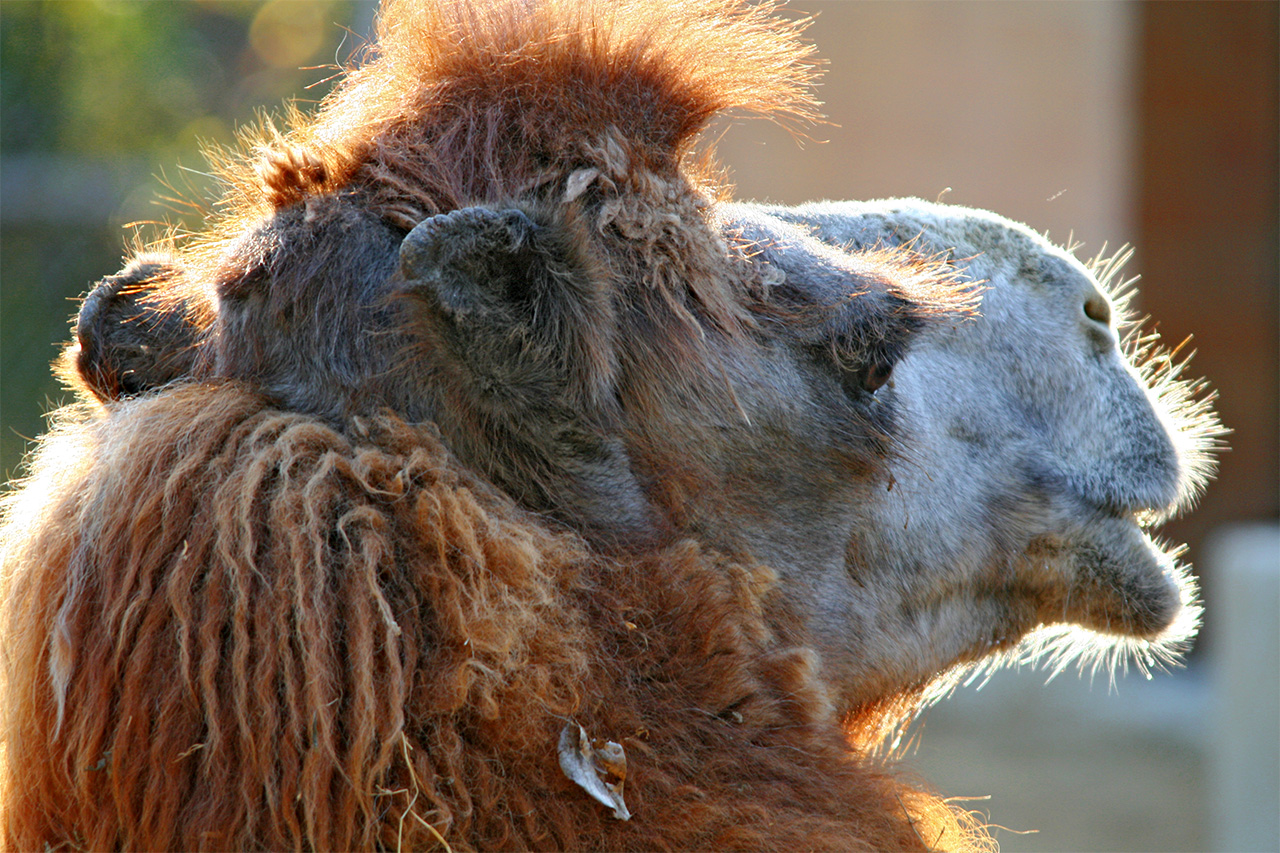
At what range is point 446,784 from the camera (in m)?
1.49

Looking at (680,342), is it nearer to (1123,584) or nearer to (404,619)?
(404,619)

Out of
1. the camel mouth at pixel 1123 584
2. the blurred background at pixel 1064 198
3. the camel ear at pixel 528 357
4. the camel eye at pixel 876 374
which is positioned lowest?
the blurred background at pixel 1064 198

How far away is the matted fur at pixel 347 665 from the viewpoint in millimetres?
1454

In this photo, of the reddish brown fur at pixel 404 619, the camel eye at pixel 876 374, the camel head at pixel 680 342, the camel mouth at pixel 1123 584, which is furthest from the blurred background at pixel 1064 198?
the reddish brown fur at pixel 404 619

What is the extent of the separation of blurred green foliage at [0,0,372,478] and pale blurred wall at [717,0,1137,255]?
2.87 meters

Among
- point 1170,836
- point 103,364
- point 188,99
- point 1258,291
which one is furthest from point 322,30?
point 103,364

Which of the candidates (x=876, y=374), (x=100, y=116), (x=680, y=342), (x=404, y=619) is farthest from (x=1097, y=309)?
(x=100, y=116)

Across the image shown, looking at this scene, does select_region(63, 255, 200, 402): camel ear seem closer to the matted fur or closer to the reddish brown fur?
the reddish brown fur

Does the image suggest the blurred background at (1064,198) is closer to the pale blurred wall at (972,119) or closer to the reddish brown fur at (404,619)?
the pale blurred wall at (972,119)

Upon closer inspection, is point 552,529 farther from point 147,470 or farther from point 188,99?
point 188,99

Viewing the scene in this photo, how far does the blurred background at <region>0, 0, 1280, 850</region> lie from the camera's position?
6.85 meters

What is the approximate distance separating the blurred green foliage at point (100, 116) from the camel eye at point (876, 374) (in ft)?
10.3

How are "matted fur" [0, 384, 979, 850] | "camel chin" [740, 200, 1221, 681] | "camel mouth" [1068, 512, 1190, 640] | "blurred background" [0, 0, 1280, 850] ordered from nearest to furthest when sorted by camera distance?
"matted fur" [0, 384, 979, 850] → "camel chin" [740, 200, 1221, 681] → "camel mouth" [1068, 512, 1190, 640] → "blurred background" [0, 0, 1280, 850]

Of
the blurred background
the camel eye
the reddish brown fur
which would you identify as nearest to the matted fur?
the reddish brown fur
